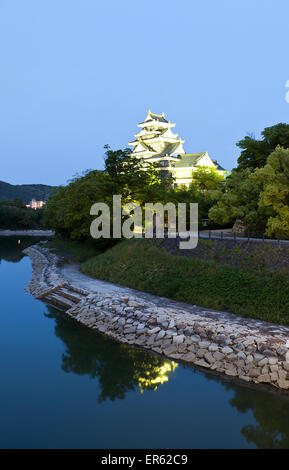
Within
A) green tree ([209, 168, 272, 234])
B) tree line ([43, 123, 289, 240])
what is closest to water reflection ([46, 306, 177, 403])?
tree line ([43, 123, 289, 240])

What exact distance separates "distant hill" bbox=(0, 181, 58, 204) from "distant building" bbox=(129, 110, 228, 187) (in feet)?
276

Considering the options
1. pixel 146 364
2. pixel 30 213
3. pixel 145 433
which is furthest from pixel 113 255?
pixel 30 213

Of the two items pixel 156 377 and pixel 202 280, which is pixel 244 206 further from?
pixel 156 377

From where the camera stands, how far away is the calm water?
789cm

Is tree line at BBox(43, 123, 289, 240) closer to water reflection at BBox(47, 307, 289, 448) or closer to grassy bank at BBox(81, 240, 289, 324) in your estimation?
grassy bank at BBox(81, 240, 289, 324)

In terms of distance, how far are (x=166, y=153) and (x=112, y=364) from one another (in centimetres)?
4554

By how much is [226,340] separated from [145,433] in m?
3.79

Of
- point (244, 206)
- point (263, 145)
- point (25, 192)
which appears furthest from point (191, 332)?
point (25, 192)

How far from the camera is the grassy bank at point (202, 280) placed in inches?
513

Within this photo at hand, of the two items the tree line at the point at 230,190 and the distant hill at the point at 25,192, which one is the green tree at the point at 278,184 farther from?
the distant hill at the point at 25,192

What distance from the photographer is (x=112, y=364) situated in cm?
1127

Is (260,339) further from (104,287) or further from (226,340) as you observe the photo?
(104,287)

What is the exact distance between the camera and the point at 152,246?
2094cm
